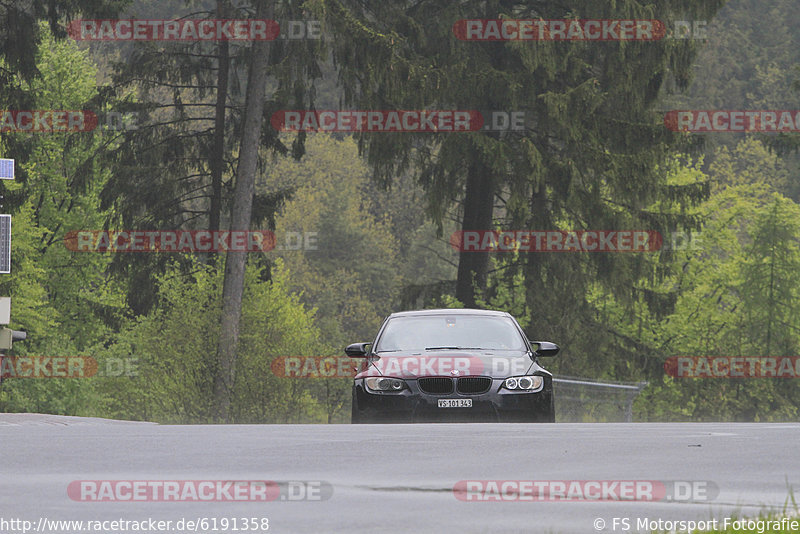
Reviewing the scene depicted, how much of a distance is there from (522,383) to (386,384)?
1.40m

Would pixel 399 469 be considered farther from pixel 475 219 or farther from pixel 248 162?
pixel 475 219

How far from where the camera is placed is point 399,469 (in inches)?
394

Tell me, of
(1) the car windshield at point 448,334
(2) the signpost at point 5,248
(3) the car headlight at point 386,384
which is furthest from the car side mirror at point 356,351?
(2) the signpost at point 5,248

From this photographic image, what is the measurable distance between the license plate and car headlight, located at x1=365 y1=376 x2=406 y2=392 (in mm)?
434

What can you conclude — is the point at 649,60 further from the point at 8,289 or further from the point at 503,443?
the point at 503,443

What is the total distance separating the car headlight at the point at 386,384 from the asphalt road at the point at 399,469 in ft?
4.00

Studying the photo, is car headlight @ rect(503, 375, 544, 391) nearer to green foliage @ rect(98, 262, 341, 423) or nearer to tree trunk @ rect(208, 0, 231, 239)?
green foliage @ rect(98, 262, 341, 423)

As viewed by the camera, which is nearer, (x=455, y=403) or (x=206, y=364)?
(x=455, y=403)

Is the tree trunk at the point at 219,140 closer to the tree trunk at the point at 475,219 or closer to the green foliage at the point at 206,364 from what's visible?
the green foliage at the point at 206,364

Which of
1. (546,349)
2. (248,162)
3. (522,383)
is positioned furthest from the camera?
(248,162)

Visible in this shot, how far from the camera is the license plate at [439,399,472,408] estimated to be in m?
15.1

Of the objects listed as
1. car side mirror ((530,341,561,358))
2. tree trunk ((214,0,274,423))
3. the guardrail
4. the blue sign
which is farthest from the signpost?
tree trunk ((214,0,274,423))

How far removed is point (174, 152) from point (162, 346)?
37.9 ft

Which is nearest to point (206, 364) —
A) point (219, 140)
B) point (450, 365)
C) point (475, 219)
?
point (475, 219)
